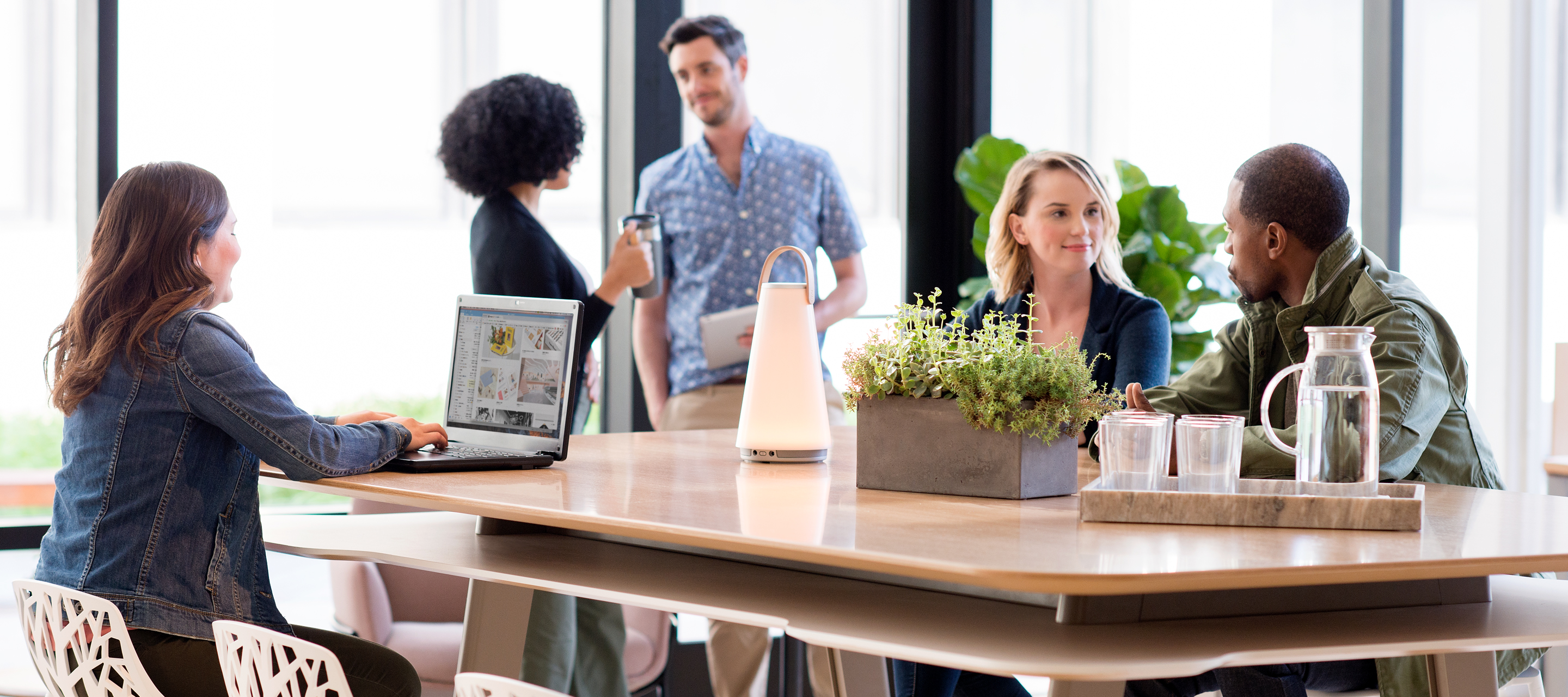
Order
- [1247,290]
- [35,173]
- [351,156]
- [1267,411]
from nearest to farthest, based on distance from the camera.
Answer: [1267,411] < [1247,290] < [35,173] < [351,156]

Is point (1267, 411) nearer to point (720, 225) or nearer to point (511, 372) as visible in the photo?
point (511, 372)

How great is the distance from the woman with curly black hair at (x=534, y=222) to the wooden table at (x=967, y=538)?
946 millimetres

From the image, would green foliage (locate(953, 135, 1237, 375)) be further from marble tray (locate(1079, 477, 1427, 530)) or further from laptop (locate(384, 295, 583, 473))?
marble tray (locate(1079, 477, 1427, 530))

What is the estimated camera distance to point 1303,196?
216cm

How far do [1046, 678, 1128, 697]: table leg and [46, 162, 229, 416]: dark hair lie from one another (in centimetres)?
127

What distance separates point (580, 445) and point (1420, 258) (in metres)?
2.35

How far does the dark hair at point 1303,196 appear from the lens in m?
2.16

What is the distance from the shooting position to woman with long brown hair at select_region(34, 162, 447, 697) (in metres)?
1.83

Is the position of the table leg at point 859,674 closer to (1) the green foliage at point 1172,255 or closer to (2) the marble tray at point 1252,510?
(2) the marble tray at point 1252,510

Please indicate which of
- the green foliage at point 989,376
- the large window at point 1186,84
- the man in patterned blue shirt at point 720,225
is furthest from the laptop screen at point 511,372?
the large window at point 1186,84

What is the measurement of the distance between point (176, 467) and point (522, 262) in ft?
3.88

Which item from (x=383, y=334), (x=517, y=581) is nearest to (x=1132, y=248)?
(x=383, y=334)

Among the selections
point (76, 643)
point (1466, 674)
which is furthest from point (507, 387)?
point (1466, 674)

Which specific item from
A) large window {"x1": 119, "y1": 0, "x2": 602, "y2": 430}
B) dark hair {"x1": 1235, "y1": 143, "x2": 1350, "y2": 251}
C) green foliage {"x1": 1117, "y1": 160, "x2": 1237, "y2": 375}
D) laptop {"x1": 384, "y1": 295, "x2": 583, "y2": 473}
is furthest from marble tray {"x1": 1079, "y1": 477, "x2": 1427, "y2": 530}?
large window {"x1": 119, "y1": 0, "x2": 602, "y2": 430}
